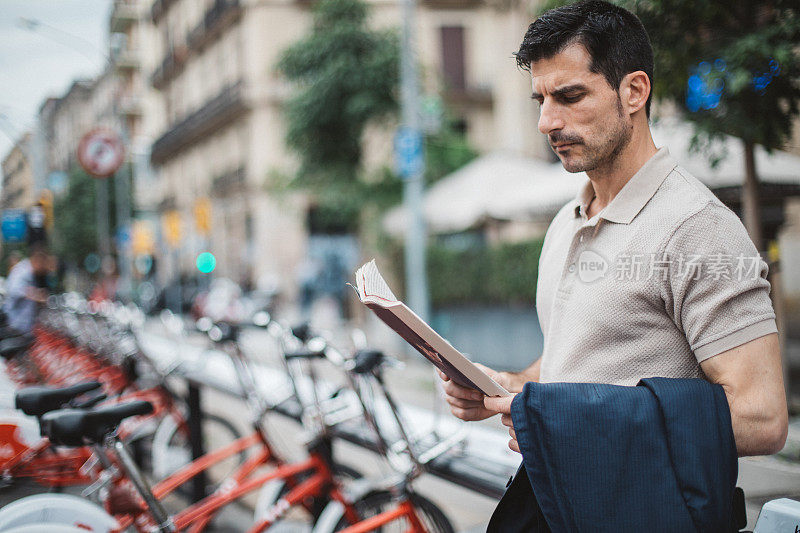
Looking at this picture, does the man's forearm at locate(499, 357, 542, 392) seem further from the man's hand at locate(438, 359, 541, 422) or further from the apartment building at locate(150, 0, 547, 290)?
the apartment building at locate(150, 0, 547, 290)

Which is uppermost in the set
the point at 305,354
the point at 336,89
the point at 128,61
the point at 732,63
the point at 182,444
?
the point at 336,89

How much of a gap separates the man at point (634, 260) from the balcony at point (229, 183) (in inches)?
1031

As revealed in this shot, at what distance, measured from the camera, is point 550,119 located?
1.33 metres

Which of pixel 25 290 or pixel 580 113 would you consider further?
pixel 25 290

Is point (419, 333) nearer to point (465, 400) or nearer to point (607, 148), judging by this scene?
point (465, 400)

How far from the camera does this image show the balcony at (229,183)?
26938 millimetres

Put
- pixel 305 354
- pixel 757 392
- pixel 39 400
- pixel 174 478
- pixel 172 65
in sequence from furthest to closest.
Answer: pixel 172 65 < pixel 174 478 < pixel 305 354 < pixel 39 400 < pixel 757 392

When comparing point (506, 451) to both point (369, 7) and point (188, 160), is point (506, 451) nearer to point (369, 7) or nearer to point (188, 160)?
point (369, 7)

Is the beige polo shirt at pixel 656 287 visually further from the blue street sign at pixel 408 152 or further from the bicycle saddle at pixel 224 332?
the blue street sign at pixel 408 152

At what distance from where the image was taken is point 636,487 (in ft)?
3.69

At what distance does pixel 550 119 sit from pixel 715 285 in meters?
0.43

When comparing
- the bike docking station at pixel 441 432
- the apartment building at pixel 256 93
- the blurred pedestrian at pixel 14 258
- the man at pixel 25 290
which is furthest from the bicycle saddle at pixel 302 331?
the apartment building at pixel 256 93

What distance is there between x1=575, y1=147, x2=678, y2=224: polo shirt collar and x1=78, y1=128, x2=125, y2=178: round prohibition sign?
24.4ft

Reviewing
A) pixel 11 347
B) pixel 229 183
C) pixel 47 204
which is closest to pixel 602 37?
pixel 11 347
